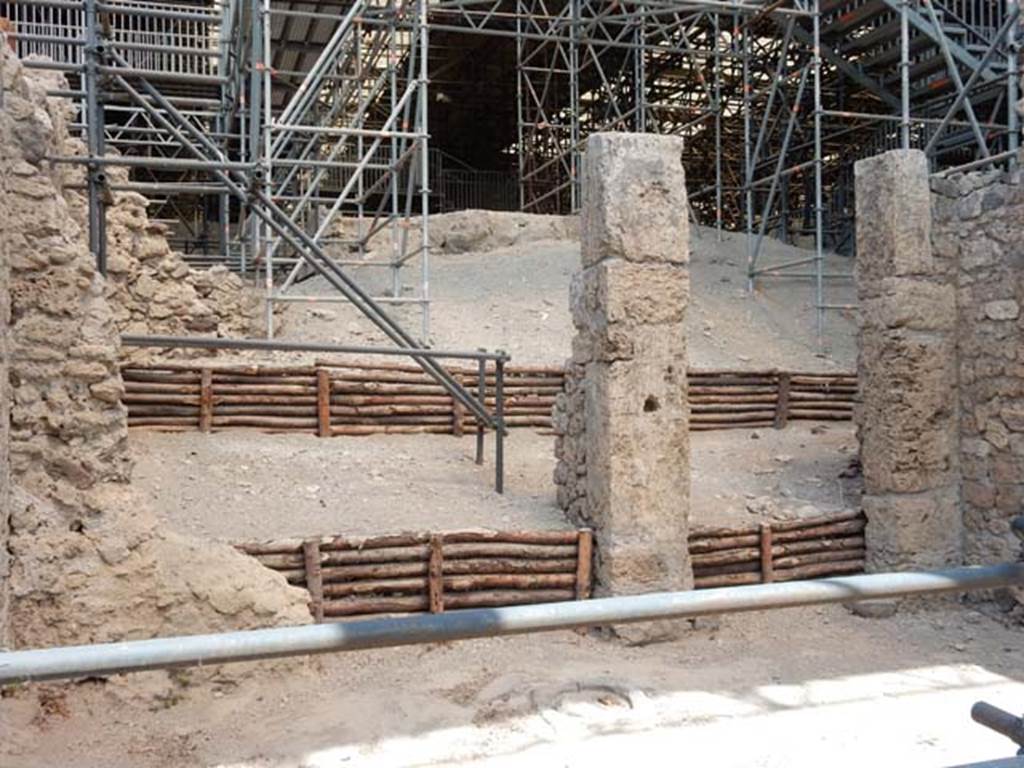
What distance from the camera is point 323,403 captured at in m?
8.37

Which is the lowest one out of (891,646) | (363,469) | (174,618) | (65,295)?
(891,646)

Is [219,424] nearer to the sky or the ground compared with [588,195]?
nearer to the ground

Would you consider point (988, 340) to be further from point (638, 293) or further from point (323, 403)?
point (323, 403)

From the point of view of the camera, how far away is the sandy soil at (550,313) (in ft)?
36.0

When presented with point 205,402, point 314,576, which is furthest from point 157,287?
point 314,576

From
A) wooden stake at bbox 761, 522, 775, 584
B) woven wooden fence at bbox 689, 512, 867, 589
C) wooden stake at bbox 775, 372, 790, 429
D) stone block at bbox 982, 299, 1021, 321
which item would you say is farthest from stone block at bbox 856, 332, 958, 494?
wooden stake at bbox 775, 372, 790, 429

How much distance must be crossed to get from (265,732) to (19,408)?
1.85 m

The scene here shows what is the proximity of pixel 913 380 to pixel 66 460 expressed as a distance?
538cm

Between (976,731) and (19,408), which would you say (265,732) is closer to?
(19,408)

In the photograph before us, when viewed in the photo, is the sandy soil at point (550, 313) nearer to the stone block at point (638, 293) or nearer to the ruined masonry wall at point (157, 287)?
the ruined masonry wall at point (157, 287)

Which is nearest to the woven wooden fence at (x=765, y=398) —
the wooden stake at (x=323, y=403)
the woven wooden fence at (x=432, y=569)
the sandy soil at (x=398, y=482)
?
the sandy soil at (x=398, y=482)

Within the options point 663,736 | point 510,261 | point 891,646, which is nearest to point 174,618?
point 663,736

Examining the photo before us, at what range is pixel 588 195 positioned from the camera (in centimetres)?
609

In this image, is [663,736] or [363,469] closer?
[663,736]
